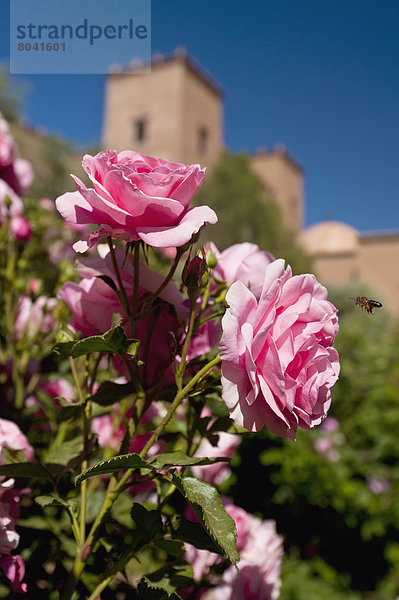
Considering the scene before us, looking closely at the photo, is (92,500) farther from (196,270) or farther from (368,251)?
(368,251)

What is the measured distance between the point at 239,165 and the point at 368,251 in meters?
5.71

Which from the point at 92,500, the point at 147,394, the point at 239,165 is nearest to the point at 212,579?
the point at 92,500

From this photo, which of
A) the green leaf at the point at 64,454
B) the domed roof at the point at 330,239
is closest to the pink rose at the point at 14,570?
the green leaf at the point at 64,454

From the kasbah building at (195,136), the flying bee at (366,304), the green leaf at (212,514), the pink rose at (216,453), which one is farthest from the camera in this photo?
the kasbah building at (195,136)

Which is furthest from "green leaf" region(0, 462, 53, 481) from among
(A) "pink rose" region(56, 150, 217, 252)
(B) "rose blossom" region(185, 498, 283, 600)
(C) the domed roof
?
(C) the domed roof

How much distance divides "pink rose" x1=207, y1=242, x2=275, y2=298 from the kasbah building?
17907mm

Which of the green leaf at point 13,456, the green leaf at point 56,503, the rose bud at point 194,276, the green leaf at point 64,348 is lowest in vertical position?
the green leaf at point 56,503

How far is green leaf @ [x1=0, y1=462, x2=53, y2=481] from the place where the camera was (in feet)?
1.68

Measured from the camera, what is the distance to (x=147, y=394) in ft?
1.78

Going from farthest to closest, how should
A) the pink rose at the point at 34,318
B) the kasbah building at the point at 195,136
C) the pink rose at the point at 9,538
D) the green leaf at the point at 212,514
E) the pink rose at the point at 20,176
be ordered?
the kasbah building at the point at 195,136 → the pink rose at the point at 20,176 → the pink rose at the point at 34,318 → the pink rose at the point at 9,538 → the green leaf at the point at 212,514

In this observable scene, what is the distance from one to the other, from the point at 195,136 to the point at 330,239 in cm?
670

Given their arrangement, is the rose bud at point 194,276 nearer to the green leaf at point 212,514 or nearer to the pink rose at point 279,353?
the pink rose at point 279,353

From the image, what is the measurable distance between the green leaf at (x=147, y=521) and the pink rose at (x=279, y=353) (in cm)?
16

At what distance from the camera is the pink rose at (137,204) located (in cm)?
46
